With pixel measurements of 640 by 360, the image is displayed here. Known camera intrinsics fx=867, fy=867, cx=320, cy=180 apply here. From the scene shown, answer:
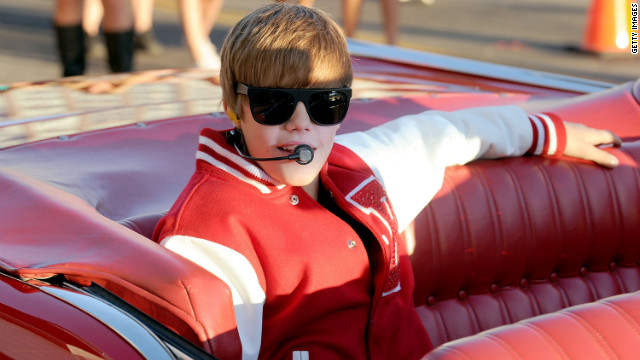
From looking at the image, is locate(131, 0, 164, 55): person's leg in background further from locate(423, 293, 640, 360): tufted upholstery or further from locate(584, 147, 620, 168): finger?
locate(423, 293, 640, 360): tufted upholstery

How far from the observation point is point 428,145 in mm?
1776

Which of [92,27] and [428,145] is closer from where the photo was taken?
[428,145]

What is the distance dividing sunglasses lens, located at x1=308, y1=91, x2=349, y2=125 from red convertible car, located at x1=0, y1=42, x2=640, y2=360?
0.32 meters

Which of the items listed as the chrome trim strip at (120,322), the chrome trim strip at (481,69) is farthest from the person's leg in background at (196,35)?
the chrome trim strip at (120,322)

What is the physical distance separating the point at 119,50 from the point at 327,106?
8.21 feet

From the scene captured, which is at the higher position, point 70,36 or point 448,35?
point 70,36

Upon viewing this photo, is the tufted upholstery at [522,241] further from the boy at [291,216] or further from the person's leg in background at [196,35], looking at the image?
the person's leg in background at [196,35]

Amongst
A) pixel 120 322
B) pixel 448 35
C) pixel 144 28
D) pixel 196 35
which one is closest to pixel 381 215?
pixel 120 322

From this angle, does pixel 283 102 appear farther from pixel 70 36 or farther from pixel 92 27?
pixel 92 27

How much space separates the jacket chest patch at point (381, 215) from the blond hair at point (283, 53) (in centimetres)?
23

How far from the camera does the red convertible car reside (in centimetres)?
116

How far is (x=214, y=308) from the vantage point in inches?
47.7

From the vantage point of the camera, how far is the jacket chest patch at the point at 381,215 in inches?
60.8

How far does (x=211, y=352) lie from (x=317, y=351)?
0.27 m
